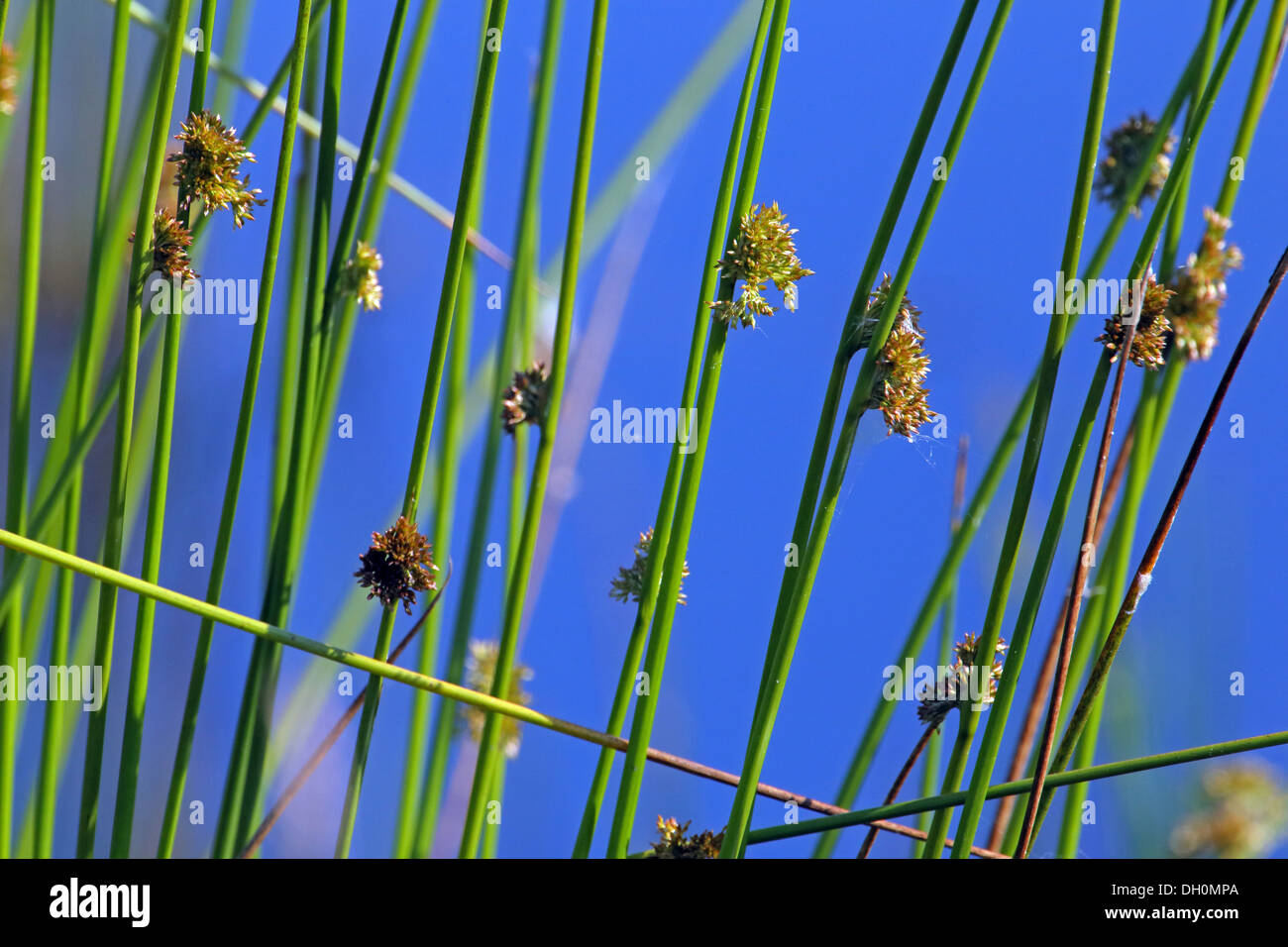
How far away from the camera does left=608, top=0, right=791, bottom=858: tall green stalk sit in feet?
1.42

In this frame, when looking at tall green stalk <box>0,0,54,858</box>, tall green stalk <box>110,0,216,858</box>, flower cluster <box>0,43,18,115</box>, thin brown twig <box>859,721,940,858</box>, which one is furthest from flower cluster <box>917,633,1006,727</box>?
flower cluster <box>0,43,18,115</box>

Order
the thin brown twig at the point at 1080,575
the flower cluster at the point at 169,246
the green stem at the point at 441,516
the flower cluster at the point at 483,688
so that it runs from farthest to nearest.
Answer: the flower cluster at the point at 483,688, the green stem at the point at 441,516, the flower cluster at the point at 169,246, the thin brown twig at the point at 1080,575

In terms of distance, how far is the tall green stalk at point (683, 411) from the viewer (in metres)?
0.44

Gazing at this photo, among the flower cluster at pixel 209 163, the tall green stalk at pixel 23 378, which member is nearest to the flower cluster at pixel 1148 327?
the flower cluster at pixel 209 163

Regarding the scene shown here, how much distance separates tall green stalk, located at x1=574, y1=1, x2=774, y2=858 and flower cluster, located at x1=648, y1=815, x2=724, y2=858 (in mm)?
52

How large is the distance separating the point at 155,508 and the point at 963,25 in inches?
19.1

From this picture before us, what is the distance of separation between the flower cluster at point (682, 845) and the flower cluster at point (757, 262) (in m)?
0.29

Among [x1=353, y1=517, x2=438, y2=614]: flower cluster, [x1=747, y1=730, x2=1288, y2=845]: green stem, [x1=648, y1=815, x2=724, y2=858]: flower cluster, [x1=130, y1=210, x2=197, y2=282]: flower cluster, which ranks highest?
[x1=130, y1=210, x2=197, y2=282]: flower cluster

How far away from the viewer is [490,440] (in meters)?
0.60

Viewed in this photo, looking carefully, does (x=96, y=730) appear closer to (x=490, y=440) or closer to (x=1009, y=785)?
(x=490, y=440)

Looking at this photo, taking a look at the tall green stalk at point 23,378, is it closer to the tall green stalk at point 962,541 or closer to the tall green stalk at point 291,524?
the tall green stalk at point 291,524

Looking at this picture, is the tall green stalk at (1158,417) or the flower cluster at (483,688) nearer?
the tall green stalk at (1158,417)

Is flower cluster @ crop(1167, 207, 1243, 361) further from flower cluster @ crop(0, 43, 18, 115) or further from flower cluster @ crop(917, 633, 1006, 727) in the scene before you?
flower cluster @ crop(0, 43, 18, 115)
